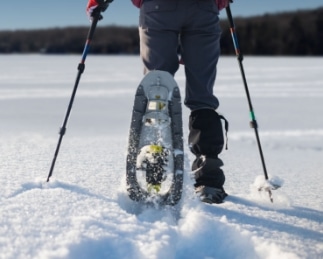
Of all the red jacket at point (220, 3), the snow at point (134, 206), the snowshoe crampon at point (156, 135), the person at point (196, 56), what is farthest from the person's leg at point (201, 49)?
the snow at point (134, 206)

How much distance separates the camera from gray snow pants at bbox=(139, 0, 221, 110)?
248 centimetres

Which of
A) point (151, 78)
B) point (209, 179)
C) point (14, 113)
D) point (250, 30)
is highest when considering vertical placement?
point (250, 30)

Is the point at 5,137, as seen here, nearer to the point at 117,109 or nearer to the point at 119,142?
the point at 119,142

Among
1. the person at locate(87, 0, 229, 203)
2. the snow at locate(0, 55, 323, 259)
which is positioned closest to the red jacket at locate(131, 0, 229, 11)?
the person at locate(87, 0, 229, 203)

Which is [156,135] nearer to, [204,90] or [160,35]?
[204,90]

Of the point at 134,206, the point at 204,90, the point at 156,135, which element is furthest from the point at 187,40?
the point at 134,206

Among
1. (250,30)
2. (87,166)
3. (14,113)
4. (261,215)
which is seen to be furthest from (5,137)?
(250,30)

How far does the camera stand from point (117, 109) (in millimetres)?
6855

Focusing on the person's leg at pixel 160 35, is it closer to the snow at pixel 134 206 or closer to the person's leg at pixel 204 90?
the person's leg at pixel 204 90

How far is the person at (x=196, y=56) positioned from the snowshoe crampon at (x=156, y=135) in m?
0.18

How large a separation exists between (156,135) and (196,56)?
1.59 feet

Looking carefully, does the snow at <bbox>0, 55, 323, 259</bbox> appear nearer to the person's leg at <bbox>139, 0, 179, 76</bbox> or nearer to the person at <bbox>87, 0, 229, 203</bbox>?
the person at <bbox>87, 0, 229, 203</bbox>

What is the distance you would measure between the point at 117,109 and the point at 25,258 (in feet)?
17.5

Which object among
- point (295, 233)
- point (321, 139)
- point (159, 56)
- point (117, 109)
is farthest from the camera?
point (117, 109)
